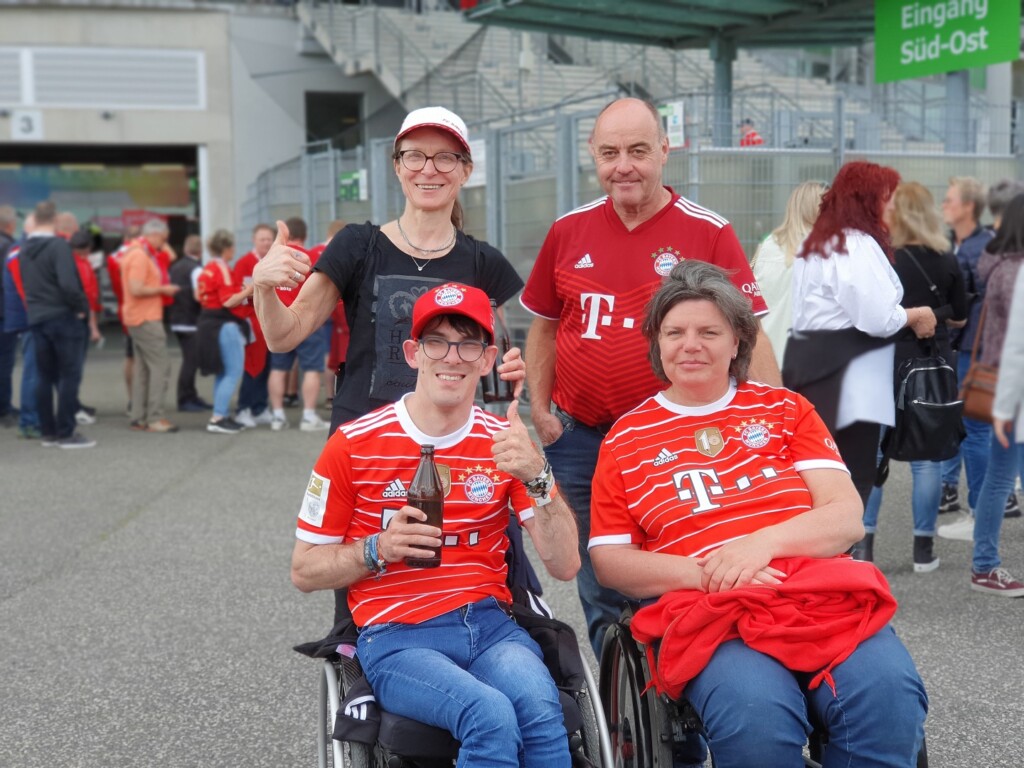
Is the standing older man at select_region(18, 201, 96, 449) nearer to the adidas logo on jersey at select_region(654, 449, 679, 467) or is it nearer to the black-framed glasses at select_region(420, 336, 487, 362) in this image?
the black-framed glasses at select_region(420, 336, 487, 362)

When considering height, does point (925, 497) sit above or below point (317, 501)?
below

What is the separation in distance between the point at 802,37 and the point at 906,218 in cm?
1189

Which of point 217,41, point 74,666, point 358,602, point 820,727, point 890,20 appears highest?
point 217,41

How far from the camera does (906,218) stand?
5.28m

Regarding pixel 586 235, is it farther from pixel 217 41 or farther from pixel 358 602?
pixel 217 41

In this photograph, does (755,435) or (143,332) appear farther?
(143,332)

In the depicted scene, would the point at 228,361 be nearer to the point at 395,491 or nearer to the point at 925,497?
the point at 925,497

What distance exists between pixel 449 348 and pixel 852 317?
2356 mm

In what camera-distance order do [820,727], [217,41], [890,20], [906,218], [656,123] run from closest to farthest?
[820,727], [656,123], [906,218], [890,20], [217,41]

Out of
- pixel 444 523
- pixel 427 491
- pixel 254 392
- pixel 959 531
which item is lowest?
pixel 959 531

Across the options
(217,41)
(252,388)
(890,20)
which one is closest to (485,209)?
(252,388)

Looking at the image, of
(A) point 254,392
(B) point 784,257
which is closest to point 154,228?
(A) point 254,392

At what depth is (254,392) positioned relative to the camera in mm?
11766

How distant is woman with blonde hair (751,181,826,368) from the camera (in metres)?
5.78
